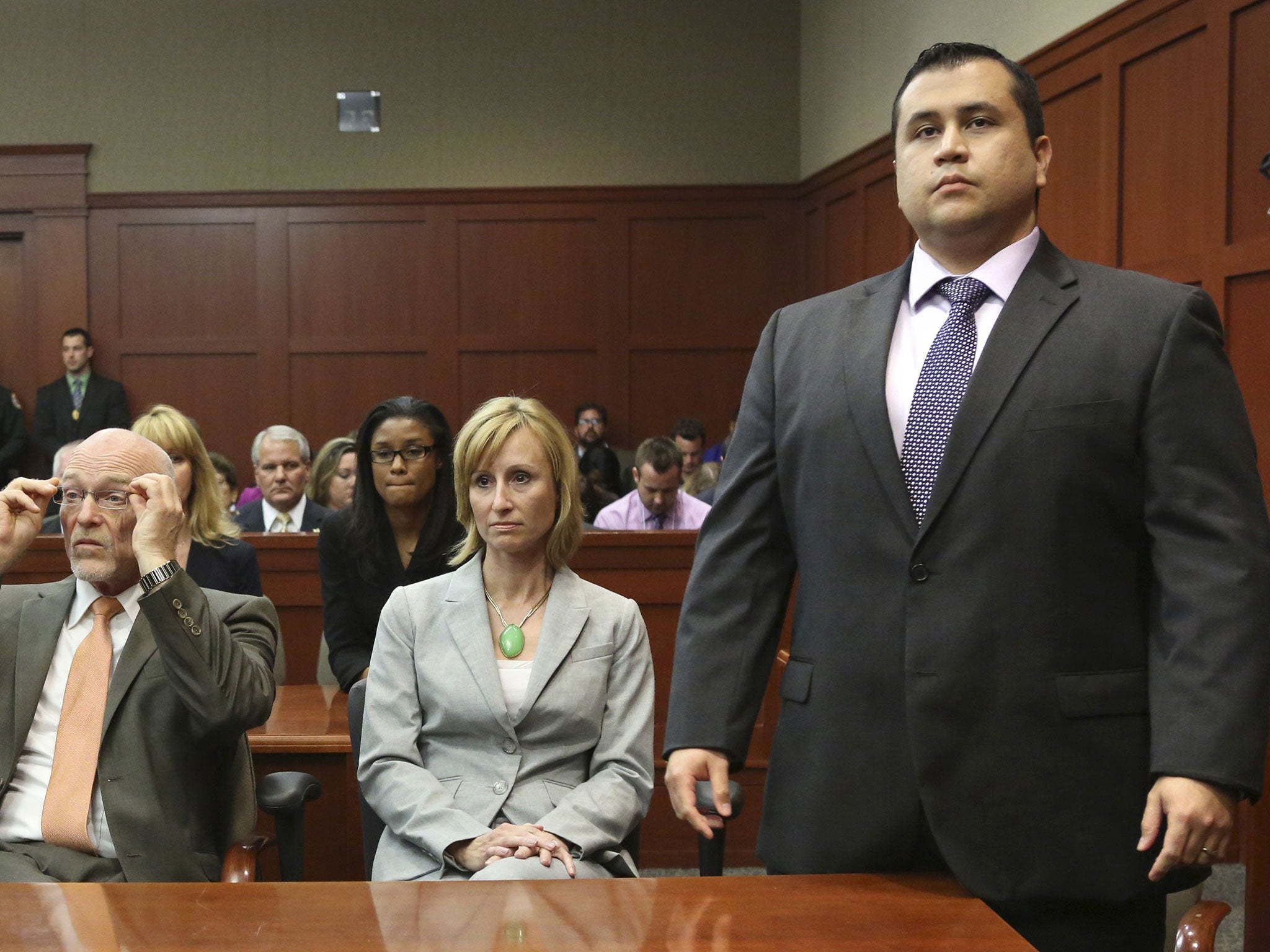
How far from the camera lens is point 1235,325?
470 centimetres

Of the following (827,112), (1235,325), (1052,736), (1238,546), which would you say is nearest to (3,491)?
(1052,736)

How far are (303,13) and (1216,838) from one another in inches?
374

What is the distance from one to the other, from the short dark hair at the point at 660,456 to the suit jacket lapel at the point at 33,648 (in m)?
3.64

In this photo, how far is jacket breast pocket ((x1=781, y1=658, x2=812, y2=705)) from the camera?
5.25 ft

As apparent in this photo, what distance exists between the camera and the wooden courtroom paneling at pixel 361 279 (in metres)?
9.80

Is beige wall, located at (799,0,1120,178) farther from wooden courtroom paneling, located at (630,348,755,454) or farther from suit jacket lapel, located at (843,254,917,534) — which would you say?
Answer: suit jacket lapel, located at (843,254,917,534)

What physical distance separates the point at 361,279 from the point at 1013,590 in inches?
347

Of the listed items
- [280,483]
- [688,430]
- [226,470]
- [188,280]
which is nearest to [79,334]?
[188,280]

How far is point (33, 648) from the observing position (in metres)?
2.34

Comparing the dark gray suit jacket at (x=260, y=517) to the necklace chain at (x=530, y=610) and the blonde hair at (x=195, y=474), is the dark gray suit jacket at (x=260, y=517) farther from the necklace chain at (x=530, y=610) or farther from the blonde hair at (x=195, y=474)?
the necklace chain at (x=530, y=610)

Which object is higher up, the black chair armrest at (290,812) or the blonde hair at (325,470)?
the blonde hair at (325,470)

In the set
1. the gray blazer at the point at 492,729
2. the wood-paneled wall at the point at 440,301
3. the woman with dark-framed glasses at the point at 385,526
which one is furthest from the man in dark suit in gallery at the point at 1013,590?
the wood-paneled wall at the point at 440,301

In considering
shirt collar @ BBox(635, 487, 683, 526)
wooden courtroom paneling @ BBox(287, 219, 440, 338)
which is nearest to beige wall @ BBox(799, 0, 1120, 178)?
shirt collar @ BBox(635, 487, 683, 526)

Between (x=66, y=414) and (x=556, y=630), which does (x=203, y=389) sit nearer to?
(x=66, y=414)
